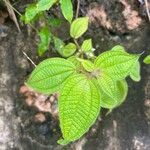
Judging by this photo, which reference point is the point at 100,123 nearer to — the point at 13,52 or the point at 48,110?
the point at 48,110

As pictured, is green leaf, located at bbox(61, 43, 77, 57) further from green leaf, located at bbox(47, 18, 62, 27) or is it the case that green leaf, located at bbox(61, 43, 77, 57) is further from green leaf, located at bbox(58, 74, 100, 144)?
green leaf, located at bbox(58, 74, 100, 144)

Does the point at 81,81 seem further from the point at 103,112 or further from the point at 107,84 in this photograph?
the point at 103,112

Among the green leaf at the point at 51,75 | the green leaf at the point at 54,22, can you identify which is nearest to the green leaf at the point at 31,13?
Result: the green leaf at the point at 54,22

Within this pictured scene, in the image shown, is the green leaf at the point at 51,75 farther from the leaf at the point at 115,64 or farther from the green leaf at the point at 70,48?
the green leaf at the point at 70,48

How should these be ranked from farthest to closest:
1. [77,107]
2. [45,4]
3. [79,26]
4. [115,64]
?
1. [79,26]
2. [45,4]
3. [115,64]
4. [77,107]

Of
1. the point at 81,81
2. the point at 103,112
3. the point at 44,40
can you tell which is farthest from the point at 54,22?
the point at 81,81

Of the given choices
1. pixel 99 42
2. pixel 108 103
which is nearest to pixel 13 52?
pixel 99 42
